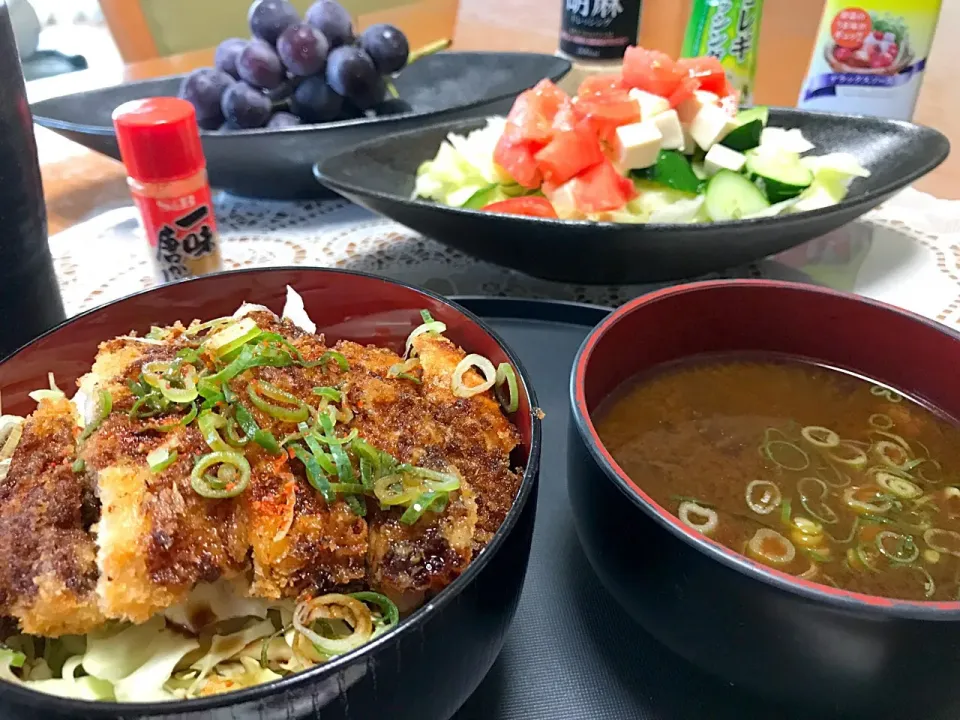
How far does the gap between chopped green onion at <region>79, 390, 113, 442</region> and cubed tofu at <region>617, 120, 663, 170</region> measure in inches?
41.9

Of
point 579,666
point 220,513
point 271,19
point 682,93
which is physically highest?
point 271,19

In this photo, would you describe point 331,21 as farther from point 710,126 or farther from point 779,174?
point 779,174

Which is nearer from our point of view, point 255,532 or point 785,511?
point 255,532

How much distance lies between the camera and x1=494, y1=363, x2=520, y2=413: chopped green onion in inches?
30.5

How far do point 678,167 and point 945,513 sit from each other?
892 mm

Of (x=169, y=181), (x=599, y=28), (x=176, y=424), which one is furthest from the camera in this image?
(x=599, y=28)

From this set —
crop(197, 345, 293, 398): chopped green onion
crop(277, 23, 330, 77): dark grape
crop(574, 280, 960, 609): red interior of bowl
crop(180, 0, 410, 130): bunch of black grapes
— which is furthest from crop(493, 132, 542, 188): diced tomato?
crop(197, 345, 293, 398): chopped green onion

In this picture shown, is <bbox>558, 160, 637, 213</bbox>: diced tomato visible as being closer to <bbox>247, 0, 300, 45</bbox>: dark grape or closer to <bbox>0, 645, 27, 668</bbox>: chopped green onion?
<bbox>247, 0, 300, 45</bbox>: dark grape

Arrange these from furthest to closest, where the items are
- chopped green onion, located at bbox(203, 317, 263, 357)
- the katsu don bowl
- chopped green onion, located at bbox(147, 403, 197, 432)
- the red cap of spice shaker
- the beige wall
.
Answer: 1. the beige wall
2. the red cap of spice shaker
3. chopped green onion, located at bbox(203, 317, 263, 357)
4. chopped green onion, located at bbox(147, 403, 197, 432)
5. the katsu don bowl

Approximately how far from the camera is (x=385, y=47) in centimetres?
179

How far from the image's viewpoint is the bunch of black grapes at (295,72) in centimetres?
169

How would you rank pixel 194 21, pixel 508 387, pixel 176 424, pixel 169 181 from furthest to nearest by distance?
1. pixel 194 21
2. pixel 169 181
3. pixel 508 387
4. pixel 176 424

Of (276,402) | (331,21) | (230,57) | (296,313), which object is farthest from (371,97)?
(276,402)

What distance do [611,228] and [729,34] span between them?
2.90 ft
